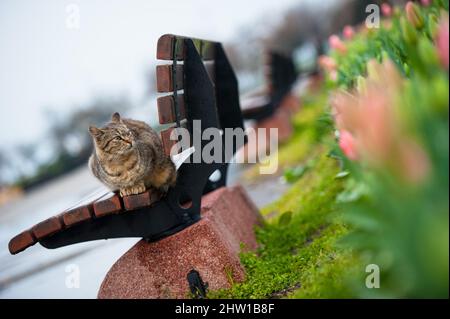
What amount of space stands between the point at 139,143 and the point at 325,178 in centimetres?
204

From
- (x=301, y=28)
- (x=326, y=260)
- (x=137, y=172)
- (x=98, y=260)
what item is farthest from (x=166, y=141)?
(x=301, y=28)

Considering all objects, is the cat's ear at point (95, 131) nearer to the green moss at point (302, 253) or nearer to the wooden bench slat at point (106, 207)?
the wooden bench slat at point (106, 207)

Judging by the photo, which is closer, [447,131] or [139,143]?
[447,131]

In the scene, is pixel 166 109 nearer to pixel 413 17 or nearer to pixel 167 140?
pixel 167 140

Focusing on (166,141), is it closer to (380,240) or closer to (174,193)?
(174,193)

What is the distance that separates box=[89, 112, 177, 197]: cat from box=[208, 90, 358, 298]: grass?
0.76 metres

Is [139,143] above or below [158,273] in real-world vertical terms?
above

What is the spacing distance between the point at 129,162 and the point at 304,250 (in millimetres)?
1285

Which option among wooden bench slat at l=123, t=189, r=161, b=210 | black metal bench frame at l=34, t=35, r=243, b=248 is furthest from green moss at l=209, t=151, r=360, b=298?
wooden bench slat at l=123, t=189, r=161, b=210

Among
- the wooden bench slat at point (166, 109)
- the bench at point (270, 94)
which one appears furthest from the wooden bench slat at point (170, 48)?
the bench at point (270, 94)

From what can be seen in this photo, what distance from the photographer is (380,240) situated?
73.2 inches

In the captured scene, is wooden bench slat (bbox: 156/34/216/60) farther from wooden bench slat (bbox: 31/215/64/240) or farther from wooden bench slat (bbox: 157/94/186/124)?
wooden bench slat (bbox: 31/215/64/240)
